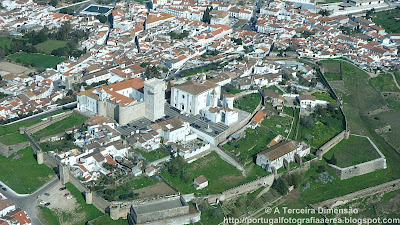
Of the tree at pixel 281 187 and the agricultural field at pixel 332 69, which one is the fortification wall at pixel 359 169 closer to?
the tree at pixel 281 187

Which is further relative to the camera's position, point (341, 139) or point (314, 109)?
point (314, 109)

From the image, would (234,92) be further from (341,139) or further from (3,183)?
(3,183)

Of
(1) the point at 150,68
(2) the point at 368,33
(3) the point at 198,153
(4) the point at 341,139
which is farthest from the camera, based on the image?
(2) the point at 368,33

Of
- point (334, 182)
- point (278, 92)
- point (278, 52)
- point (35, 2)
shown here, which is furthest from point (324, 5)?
point (334, 182)

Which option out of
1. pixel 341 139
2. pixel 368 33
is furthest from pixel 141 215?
pixel 368 33

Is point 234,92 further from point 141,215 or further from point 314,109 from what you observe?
point 141,215

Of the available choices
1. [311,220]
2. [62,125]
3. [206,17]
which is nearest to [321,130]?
[311,220]

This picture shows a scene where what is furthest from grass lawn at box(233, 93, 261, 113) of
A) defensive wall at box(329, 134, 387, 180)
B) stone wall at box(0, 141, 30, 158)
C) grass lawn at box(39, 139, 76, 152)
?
stone wall at box(0, 141, 30, 158)

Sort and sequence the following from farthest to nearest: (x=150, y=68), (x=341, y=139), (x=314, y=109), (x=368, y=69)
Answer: (x=368, y=69) → (x=150, y=68) → (x=314, y=109) → (x=341, y=139)

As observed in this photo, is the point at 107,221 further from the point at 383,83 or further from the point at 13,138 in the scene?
the point at 383,83
